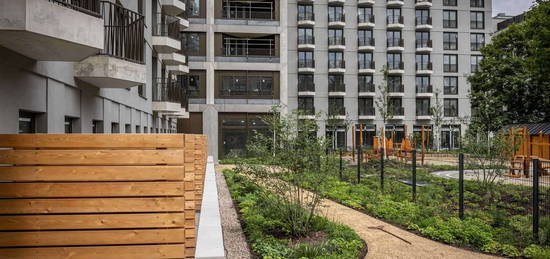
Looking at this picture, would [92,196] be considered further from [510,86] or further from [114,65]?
[510,86]

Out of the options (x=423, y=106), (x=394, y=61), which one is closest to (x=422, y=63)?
(x=394, y=61)

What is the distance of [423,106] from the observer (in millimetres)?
59250

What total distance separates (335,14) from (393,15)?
7818 mm

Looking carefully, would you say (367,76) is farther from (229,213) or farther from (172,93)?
(229,213)

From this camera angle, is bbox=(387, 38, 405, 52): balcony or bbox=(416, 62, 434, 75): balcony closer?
bbox=(387, 38, 405, 52): balcony

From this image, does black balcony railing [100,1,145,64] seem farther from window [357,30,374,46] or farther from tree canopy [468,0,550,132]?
window [357,30,374,46]

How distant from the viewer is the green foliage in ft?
23.9

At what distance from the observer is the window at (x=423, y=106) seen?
5900 cm

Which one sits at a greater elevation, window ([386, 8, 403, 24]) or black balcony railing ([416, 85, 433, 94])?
window ([386, 8, 403, 24])

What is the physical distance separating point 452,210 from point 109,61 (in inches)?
374

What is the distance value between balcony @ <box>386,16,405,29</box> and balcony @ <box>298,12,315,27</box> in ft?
32.7

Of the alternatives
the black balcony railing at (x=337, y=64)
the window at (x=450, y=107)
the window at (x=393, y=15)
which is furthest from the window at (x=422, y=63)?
the black balcony railing at (x=337, y=64)

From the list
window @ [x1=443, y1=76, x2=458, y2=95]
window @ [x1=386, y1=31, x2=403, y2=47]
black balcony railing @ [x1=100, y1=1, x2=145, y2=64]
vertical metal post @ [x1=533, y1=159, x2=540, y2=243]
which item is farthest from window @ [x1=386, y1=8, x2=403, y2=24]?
vertical metal post @ [x1=533, y1=159, x2=540, y2=243]

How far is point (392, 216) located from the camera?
11.1m
